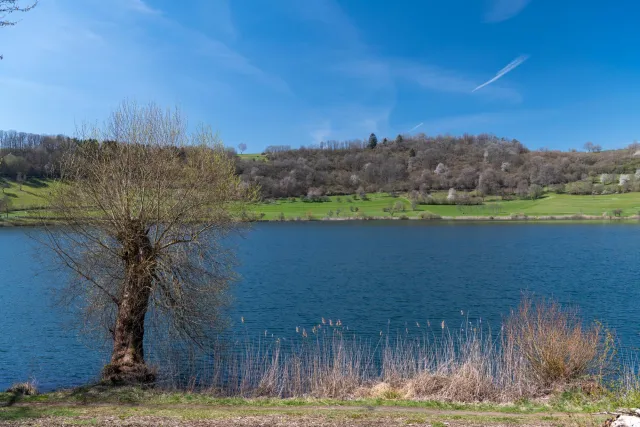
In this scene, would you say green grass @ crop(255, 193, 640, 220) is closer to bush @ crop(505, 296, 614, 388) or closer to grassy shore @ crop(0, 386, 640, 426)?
bush @ crop(505, 296, 614, 388)

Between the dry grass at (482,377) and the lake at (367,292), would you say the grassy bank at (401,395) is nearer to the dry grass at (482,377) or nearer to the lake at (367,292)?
the dry grass at (482,377)

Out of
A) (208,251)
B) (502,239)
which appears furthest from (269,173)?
(208,251)

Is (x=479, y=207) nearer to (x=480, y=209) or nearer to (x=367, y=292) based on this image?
(x=480, y=209)

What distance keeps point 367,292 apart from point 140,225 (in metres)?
21.3

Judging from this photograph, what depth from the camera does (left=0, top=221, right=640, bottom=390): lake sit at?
818 inches

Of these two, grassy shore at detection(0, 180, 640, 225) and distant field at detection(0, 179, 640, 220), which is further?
distant field at detection(0, 179, 640, 220)

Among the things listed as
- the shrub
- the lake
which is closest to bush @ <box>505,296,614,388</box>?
the lake

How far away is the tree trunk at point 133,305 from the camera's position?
15.8 meters

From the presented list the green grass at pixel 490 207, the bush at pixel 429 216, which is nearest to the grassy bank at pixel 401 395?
the green grass at pixel 490 207

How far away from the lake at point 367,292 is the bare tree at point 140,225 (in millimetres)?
2836

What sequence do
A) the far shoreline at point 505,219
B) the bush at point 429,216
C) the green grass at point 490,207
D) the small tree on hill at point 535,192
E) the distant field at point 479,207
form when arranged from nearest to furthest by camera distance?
the far shoreline at point 505,219 < the green grass at point 490,207 < the distant field at point 479,207 < the bush at point 429,216 < the small tree on hill at point 535,192

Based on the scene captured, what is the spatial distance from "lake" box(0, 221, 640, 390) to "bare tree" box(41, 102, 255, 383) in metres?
2.84

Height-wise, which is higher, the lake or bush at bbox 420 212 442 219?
bush at bbox 420 212 442 219

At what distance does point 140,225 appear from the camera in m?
15.9
